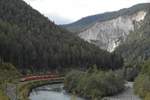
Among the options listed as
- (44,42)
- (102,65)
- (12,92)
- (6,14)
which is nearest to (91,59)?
(102,65)

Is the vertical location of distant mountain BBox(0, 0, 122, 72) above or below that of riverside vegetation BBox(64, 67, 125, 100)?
above

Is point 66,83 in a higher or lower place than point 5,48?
lower

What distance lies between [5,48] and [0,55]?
16.0 ft

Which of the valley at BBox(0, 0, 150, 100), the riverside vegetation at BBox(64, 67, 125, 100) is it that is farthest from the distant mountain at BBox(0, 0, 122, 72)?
the riverside vegetation at BBox(64, 67, 125, 100)

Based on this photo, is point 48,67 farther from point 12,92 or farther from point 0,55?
point 12,92

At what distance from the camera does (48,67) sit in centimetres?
16150

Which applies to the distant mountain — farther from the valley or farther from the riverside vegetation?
the riverside vegetation

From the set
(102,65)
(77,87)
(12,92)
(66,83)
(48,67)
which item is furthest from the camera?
(102,65)

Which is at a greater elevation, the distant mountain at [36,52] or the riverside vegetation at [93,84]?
the distant mountain at [36,52]

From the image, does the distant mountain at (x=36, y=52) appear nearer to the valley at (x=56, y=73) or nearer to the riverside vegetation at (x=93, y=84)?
the valley at (x=56, y=73)

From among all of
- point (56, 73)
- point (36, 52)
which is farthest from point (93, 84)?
point (36, 52)

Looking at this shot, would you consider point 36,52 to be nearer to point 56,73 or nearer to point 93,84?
point 56,73

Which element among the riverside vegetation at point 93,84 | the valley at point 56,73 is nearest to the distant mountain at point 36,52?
the valley at point 56,73

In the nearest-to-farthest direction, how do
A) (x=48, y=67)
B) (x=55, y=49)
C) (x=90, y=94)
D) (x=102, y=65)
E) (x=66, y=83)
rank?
(x=90, y=94) → (x=66, y=83) → (x=48, y=67) → (x=55, y=49) → (x=102, y=65)
